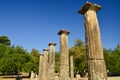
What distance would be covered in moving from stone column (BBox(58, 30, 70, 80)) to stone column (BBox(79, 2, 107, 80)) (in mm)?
4331

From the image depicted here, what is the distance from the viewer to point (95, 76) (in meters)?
6.13

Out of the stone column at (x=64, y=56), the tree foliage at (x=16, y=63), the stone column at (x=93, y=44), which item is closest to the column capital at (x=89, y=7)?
the stone column at (x=93, y=44)

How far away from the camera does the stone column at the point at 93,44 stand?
245 inches

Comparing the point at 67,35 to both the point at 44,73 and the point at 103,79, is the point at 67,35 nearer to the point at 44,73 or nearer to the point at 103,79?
the point at 103,79

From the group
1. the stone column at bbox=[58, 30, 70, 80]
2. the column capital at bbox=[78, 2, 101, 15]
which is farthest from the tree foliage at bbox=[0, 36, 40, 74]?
the column capital at bbox=[78, 2, 101, 15]

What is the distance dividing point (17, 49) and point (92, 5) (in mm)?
44453

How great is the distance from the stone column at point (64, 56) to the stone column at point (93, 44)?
433 cm

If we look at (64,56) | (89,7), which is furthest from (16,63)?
(89,7)

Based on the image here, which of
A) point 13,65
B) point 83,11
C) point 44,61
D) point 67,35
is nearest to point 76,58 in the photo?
point 13,65

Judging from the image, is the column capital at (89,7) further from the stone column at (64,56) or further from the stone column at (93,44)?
the stone column at (64,56)

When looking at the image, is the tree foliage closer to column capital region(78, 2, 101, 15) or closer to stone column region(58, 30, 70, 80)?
stone column region(58, 30, 70, 80)

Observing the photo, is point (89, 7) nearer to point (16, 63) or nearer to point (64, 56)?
point (64, 56)

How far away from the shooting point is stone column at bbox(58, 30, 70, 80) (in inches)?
420

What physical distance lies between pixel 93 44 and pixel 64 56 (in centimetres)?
468
